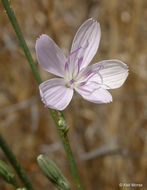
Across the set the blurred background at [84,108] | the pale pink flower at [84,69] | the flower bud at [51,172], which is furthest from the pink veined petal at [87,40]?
the blurred background at [84,108]

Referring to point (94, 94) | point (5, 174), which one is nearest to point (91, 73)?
point (94, 94)

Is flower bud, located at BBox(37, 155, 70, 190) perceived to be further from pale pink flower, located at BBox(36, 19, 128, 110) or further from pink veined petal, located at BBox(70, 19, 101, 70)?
pink veined petal, located at BBox(70, 19, 101, 70)

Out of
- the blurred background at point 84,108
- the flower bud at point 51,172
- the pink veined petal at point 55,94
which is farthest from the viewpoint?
the blurred background at point 84,108

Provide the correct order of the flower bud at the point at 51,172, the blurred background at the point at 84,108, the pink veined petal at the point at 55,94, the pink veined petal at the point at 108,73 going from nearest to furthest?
1. the pink veined petal at the point at 55,94
2. the flower bud at the point at 51,172
3. the pink veined petal at the point at 108,73
4. the blurred background at the point at 84,108

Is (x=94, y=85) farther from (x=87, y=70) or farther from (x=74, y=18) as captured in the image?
(x=74, y=18)

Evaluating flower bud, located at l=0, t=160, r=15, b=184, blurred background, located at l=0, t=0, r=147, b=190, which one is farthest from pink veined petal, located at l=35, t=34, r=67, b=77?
blurred background, located at l=0, t=0, r=147, b=190

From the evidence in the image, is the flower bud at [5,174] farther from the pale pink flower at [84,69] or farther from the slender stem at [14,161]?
the pale pink flower at [84,69]

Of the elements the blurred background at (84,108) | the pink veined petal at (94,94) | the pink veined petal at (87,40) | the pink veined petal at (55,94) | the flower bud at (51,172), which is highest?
the pink veined petal at (87,40)
